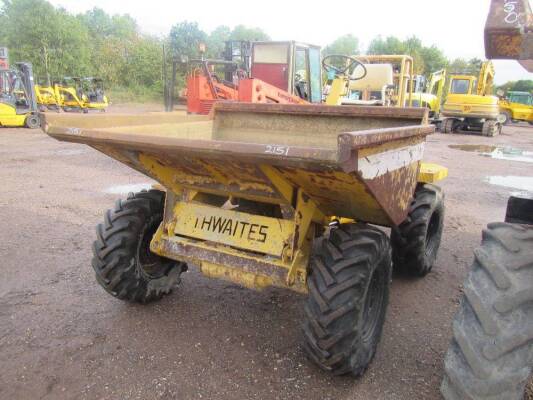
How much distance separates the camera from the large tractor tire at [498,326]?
1805 mm

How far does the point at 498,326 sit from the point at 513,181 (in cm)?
797

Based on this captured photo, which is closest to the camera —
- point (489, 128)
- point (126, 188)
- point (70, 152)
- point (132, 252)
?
point (132, 252)

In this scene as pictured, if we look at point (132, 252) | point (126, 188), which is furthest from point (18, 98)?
point (132, 252)

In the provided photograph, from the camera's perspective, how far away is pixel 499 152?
1321cm

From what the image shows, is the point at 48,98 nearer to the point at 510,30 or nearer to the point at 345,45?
the point at 510,30

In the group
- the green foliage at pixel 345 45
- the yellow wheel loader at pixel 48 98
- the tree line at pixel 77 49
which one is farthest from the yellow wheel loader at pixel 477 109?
the green foliage at pixel 345 45

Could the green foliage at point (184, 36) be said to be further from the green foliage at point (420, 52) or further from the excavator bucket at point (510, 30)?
the excavator bucket at point (510, 30)

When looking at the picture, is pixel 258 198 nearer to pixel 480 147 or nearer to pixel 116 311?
pixel 116 311

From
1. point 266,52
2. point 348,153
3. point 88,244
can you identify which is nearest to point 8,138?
point 266,52

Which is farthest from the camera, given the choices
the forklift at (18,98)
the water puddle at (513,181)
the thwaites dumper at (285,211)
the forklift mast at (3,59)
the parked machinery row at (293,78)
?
the forklift mast at (3,59)

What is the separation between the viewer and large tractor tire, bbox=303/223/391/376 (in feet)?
7.76

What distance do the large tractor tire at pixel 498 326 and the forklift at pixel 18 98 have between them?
1675 cm

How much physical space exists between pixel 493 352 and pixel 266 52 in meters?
8.18

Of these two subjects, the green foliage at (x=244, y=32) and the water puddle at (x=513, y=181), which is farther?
the green foliage at (x=244, y=32)
